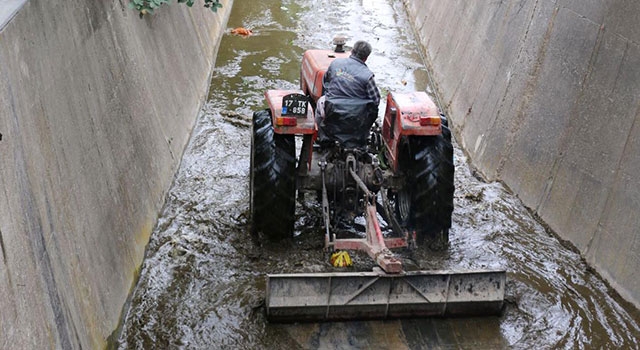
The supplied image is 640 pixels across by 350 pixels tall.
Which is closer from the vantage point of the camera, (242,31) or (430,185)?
(430,185)

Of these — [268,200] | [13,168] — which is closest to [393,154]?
[268,200]

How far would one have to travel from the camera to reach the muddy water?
5707 millimetres

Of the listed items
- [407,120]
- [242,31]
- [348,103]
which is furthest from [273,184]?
[242,31]

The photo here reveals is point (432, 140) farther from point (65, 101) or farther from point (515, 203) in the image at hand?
point (65, 101)

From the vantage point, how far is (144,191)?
7258 mm

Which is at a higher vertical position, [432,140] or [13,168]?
[13,168]

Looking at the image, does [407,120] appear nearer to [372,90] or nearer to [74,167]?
[372,90]

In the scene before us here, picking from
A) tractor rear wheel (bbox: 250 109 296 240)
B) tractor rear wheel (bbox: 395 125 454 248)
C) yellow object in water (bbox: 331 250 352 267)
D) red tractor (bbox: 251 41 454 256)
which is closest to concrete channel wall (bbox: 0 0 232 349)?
tractor rear wheel (bbox: 250 109 296 240)

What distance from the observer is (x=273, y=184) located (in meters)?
6.63

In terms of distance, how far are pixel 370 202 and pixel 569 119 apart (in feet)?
8.91

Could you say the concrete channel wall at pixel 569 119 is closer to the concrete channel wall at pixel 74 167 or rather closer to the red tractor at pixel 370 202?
the red tractor at pixel 370 202

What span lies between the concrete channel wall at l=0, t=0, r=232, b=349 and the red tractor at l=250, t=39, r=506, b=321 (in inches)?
49.2

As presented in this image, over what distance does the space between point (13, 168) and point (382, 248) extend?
291 cm

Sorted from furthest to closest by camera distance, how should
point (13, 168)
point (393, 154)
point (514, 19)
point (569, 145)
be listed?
point (514, 19), point (569, 145), point (393, 154), point (13, 168)
